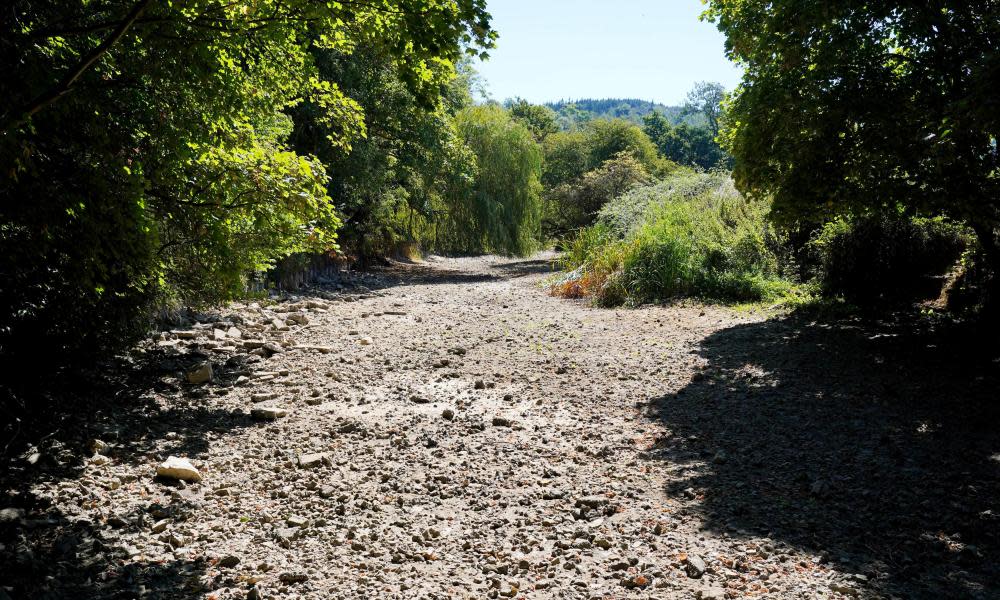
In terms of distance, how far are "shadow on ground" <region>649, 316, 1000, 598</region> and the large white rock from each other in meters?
3.67

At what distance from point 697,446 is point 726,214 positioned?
36.1 feet

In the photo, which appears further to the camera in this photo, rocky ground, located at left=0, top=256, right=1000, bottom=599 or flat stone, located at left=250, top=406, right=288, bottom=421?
flat stone, located at left=250, top=406, right=288, bottom=421

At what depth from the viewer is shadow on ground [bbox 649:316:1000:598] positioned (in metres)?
3.47

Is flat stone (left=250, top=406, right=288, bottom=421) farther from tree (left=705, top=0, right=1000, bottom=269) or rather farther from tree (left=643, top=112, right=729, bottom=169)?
tree (left=643, top=112, right=729, bottom=169)

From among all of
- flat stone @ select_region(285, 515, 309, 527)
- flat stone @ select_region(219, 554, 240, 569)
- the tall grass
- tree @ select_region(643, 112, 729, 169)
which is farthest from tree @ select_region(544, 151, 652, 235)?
tree @ select_region(643, 112, 729, 169)

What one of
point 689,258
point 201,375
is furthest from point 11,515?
point 689,258

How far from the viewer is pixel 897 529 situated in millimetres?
3695

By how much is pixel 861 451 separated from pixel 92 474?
606 cm

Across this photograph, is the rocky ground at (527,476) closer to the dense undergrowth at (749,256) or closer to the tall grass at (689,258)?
the dense undergrowth at (749,256)

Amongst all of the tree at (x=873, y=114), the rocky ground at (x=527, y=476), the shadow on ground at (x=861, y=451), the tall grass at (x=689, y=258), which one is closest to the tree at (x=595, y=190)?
the tall grass at (x=689, y=258)

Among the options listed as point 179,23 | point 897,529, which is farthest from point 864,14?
point 179,23

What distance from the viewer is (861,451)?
192 inches

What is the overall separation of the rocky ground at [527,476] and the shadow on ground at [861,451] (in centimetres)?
2

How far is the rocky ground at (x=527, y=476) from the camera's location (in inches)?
135
